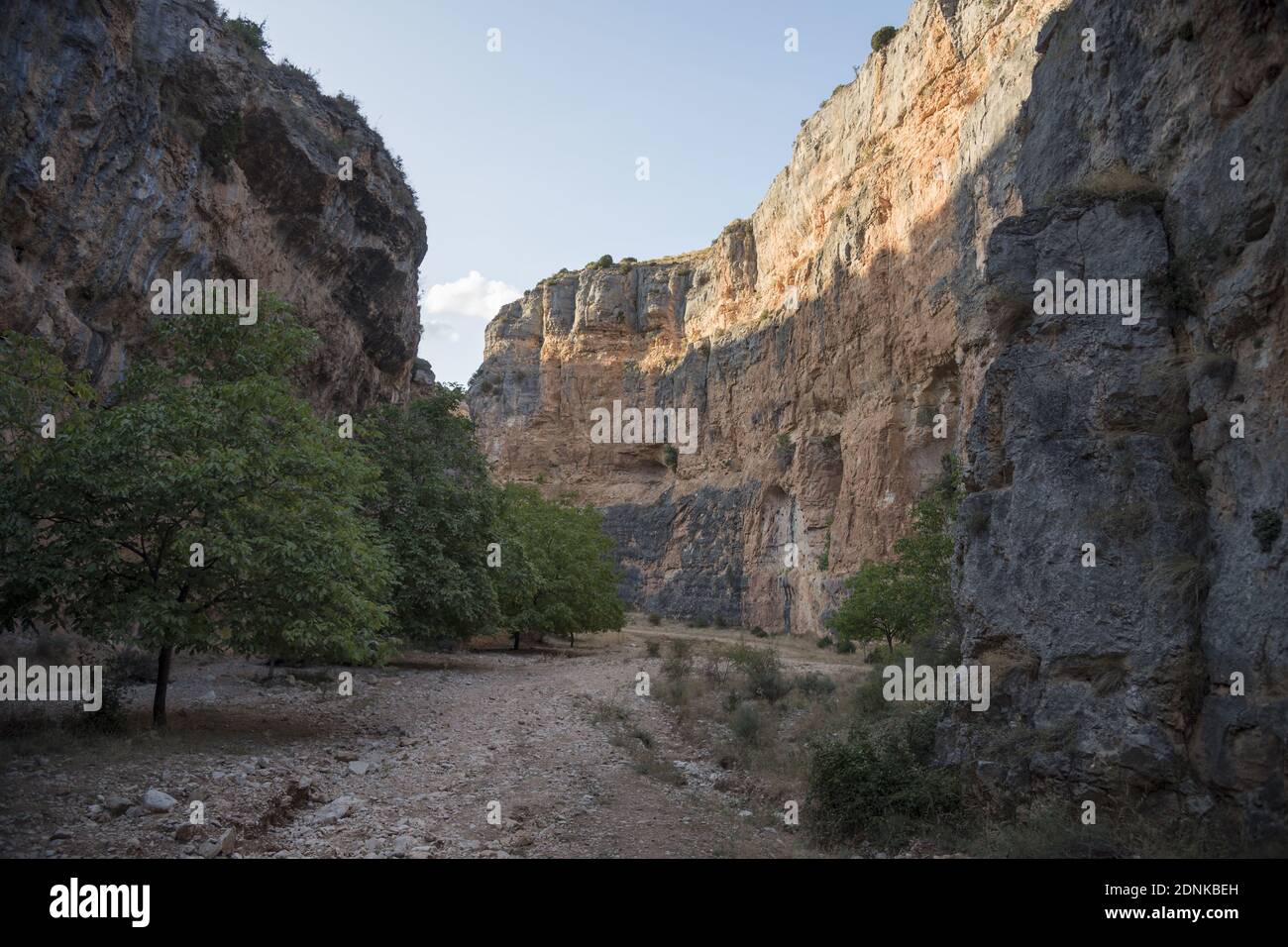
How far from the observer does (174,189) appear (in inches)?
720

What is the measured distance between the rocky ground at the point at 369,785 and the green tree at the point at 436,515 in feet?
12.5

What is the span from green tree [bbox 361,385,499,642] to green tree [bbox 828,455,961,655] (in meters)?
10.8

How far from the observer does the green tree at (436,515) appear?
66.4 feet

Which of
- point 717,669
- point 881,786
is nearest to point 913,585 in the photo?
point 717,669

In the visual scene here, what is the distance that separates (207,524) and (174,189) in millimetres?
11884

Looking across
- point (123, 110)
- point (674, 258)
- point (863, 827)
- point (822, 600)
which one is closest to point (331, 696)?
point (863, 827)
